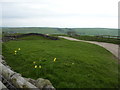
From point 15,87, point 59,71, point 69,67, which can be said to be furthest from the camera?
point 69,67

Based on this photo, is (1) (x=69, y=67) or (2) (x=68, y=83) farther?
(1) (x=69, y=67)

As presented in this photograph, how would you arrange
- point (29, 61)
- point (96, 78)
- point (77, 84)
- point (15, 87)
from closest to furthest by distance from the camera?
1. point (15, 87)
2. point (77, 84)
3. point (96, 78)
4. point (29, 61)

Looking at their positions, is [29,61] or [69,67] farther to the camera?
[29,61]

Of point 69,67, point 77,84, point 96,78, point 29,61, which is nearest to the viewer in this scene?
point 77,84

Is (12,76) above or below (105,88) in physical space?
above

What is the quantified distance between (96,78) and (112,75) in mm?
1853

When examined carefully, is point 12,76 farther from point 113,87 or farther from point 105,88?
point 113,87

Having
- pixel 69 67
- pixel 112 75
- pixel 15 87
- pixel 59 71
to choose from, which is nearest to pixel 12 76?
pixel 15 87

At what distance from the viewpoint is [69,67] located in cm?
1175

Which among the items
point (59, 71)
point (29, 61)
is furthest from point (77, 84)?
point (29, 61)

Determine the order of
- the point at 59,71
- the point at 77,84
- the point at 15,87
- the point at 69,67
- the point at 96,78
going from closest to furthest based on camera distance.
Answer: the point at 15,87
the point at 77,84
the point at 96,78
the point at 59,71
the point at 69,67

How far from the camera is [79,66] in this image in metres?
12.1

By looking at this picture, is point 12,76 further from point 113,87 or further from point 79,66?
point 113,87

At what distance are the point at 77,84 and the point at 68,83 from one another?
57cm
